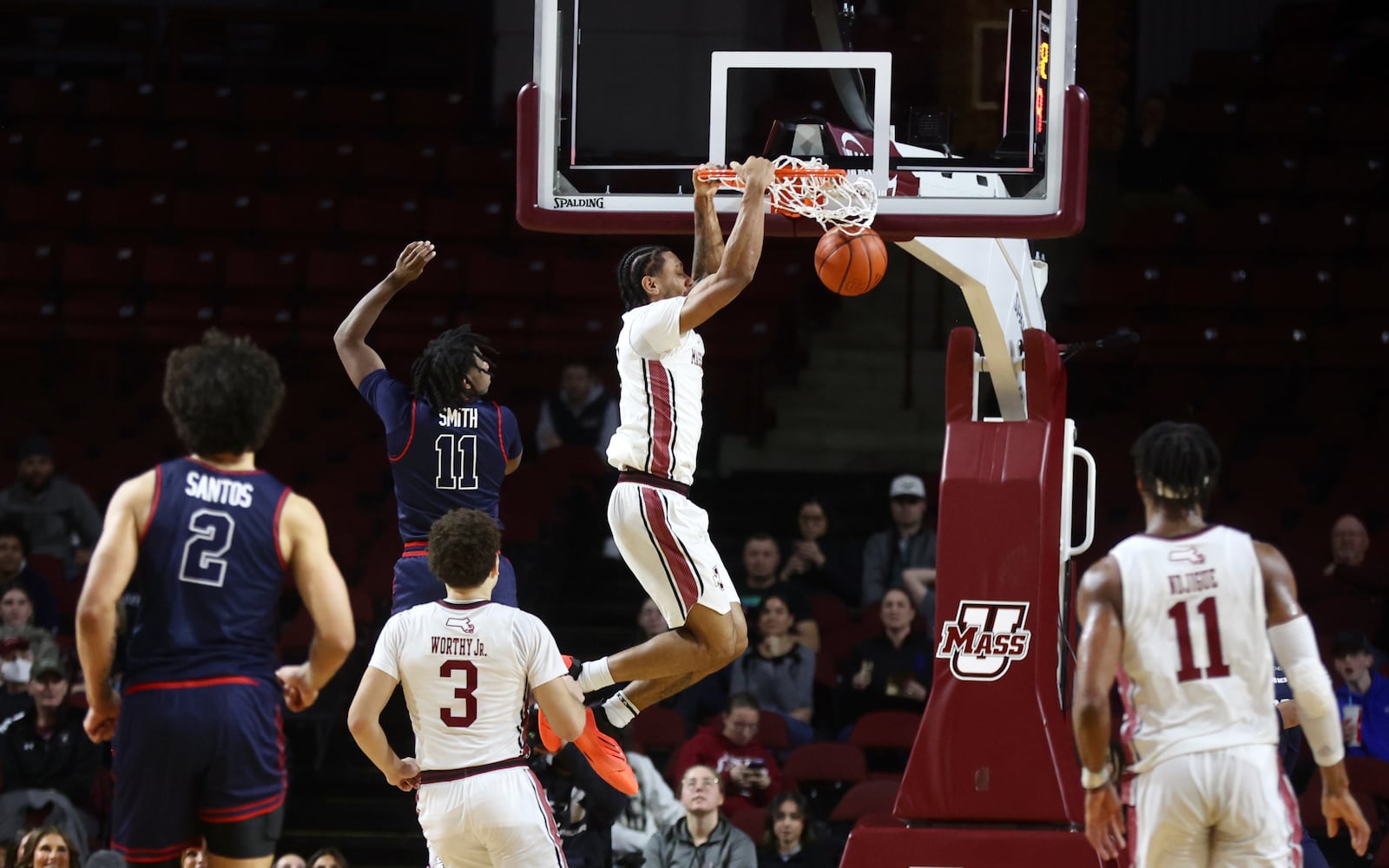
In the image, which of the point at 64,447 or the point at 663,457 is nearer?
the point at 663,457

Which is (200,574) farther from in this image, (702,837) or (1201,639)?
(702,837)

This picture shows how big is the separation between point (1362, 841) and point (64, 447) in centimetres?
1046

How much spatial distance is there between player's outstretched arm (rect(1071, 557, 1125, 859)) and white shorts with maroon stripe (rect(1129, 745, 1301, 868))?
0.38ft

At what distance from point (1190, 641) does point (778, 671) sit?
5873 millimetres

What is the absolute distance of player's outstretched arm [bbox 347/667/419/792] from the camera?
615 centimetres

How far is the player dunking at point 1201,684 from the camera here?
207 inches

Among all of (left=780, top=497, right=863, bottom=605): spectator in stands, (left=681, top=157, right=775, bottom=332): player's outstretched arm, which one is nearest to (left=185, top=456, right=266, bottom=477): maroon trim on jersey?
(left=681, top=157, right=775, bottom=332): player's outstretched arm

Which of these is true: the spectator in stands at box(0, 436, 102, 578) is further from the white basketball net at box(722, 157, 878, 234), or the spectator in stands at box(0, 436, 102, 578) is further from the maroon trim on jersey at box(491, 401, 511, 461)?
the white basketball net at box(722, 157, 878, 234)

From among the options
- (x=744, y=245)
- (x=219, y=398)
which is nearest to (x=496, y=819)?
(x=219, y=398)

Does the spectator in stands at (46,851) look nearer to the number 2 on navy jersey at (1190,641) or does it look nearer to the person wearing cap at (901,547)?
the person wearing cap at (901,547)

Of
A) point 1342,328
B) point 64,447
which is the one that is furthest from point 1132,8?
point 64,447

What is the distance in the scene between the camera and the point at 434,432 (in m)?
7.26

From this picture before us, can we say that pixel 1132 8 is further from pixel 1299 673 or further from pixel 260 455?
pixel 1299 673

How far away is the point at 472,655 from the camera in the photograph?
20.1ft
